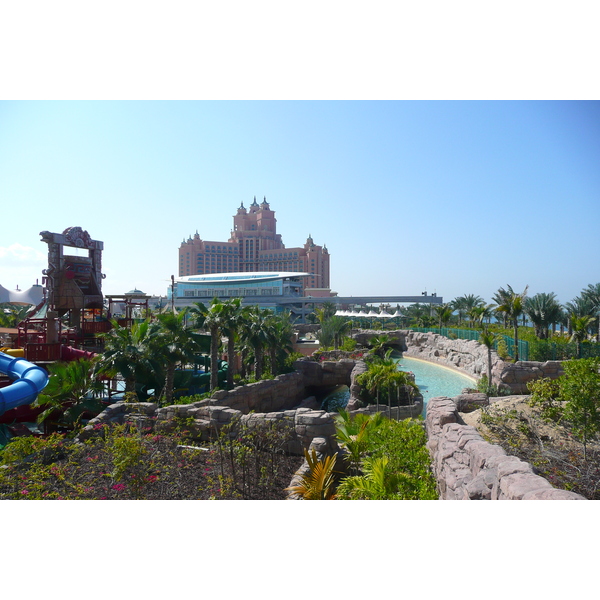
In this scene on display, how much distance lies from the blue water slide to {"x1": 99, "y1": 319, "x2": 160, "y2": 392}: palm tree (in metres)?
2.21

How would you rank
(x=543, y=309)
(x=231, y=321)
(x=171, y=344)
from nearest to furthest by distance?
(x=171, y=344) → (x=231, y=321) → (x=543, y=309)

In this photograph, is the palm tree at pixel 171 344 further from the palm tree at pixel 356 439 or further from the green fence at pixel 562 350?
the green fence at pixel 562 350

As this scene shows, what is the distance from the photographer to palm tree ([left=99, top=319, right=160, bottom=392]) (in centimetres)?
1288

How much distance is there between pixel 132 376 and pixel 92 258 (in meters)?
18.9

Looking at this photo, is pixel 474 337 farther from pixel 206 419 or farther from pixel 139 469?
pixel 139 469

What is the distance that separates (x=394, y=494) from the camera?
6625 mm

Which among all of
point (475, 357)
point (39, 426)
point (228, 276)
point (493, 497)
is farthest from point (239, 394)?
point (228, 276)

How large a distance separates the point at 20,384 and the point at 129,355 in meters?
3.37

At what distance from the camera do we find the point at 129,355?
1304 centimetres

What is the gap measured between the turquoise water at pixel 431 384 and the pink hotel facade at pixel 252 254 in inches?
3598

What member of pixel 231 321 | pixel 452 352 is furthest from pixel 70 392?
pixel 452 352

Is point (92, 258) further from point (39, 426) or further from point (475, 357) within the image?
point (475, 357)

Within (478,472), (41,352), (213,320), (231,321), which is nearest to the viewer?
(478,472)

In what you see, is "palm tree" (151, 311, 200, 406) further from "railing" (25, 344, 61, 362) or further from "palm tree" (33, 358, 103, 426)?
"railing" (25, 344, 61, 362)
